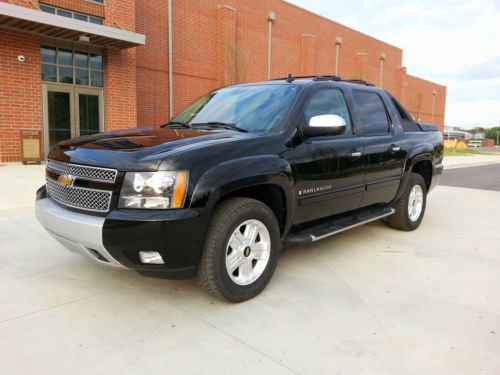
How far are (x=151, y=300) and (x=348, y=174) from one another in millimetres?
2283

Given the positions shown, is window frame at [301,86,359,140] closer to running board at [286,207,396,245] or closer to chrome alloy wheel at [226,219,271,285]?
running board at [286,207,396,245]

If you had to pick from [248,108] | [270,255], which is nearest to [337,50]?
[248,108]

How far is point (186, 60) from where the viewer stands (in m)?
17.5

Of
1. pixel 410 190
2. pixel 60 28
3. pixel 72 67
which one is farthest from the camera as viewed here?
pixel 72 67

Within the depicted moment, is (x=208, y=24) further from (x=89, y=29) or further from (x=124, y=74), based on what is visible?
(x=89, y=29)

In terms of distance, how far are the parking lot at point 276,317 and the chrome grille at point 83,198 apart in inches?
32.0

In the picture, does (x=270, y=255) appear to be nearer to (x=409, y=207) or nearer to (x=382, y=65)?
(x=409, y=207)

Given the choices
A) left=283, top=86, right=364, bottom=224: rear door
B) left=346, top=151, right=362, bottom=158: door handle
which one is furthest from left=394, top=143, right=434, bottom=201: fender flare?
left=346, top=151, right=362, bottom=158: door handle

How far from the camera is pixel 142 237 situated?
2.85 meters

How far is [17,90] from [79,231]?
10870 millimetres

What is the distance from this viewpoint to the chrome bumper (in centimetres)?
295

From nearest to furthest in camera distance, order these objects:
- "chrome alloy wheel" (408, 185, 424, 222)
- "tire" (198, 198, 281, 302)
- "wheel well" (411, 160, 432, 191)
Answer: "tire" (198, 198, 281, 302), "chrome alloy wheel" (408, 185, 424, 222), "wheel well" (411, 160, 432, 191)

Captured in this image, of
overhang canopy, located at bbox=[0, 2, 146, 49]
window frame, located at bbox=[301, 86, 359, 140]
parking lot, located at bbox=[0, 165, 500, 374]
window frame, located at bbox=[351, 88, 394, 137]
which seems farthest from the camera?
overhang canopy, located at bbox=[0, 2, 146, 49]

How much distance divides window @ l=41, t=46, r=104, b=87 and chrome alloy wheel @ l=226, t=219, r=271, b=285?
1160 centimetres
